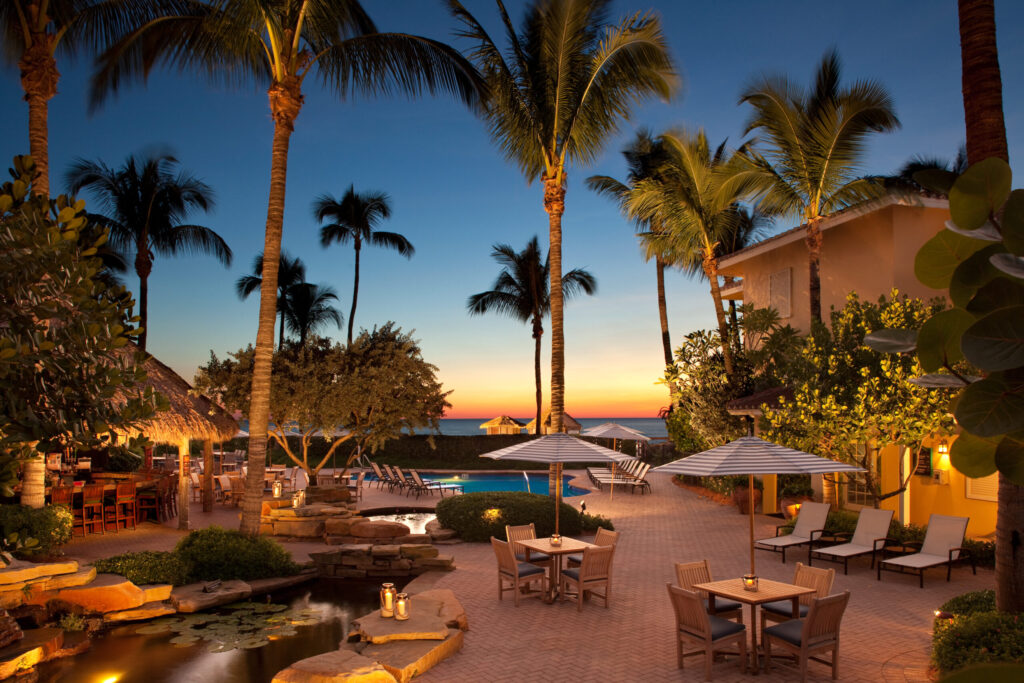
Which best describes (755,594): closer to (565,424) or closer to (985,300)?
(985,300)

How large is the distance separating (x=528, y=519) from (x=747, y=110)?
457 inches

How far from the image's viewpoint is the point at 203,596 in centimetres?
1117

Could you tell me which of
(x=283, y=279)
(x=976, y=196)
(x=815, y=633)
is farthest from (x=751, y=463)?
(x=283, y=279)

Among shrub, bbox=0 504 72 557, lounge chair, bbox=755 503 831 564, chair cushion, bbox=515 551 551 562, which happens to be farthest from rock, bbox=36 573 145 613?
lounge chair, bbox=755 503 831 564

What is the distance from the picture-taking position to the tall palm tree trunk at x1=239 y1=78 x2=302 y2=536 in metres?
13.2

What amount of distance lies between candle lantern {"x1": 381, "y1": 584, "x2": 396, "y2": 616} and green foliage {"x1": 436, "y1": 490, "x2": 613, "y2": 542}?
647 centimetres

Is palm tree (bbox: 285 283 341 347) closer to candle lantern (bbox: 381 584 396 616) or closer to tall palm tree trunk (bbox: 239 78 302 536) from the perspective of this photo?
tall palm tree trunk (bbox: 239 78 302 536)

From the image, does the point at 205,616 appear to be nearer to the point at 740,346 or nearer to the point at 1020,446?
the point at 1020,446

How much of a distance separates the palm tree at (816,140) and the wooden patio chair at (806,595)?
8699 mm

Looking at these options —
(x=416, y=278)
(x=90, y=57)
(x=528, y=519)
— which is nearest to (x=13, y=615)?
(x=528, y=519)

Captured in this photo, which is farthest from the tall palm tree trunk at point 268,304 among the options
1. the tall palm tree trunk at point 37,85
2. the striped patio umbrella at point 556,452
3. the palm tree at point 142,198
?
the palm tree at point 142,198

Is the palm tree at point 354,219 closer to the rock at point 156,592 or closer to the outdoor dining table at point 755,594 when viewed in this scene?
the rock at point 156,592

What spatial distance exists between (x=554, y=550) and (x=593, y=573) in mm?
918

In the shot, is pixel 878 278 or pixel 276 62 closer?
pixel 276 62
